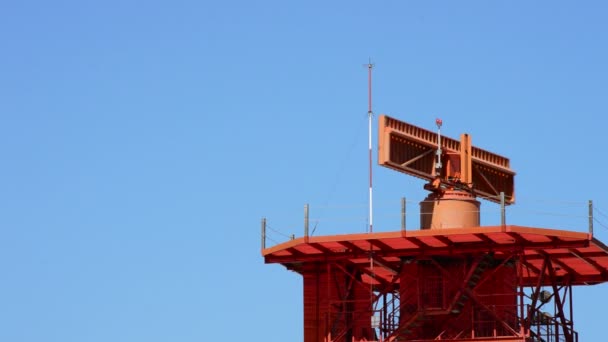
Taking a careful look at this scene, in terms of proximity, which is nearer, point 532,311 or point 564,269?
point 532,311

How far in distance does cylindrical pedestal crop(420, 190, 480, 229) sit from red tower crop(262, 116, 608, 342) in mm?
48

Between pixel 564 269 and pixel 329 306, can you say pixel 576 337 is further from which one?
pixel 329 306

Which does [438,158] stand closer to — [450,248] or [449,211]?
[449,211]

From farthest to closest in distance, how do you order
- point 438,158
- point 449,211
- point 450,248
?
point 438,158 < point 449,211 < point 450,248

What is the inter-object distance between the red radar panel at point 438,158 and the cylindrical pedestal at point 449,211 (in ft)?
2.06

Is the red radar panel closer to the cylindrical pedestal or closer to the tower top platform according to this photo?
the cylindrical pedestal

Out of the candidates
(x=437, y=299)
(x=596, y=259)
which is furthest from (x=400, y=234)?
(x=596, y=259)

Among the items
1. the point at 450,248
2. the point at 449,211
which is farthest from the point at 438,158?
the point at 450,248

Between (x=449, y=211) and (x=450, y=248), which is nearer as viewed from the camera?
(x=450, y=248)

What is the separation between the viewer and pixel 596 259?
110812mm

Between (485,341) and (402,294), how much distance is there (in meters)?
5.73

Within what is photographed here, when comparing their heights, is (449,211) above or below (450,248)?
above

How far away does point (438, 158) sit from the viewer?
355 ft

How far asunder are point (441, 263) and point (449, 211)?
101 inches
